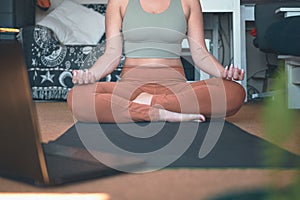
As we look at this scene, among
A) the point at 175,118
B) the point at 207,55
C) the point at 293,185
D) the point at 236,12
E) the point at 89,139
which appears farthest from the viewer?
the point at 236,12

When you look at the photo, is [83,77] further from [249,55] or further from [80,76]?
[249,55]

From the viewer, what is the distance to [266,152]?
0.66 ft

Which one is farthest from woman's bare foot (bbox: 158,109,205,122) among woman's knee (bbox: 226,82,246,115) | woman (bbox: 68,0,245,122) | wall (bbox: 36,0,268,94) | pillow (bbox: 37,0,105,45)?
wall (bbox: 36,0,268,94)

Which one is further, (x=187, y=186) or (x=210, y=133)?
(x=210, y=133)

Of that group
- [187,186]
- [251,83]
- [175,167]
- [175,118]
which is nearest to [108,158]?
[175,167]

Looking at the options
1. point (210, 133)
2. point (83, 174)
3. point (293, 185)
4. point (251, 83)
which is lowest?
point (251, 83)

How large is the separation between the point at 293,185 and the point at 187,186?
24.9 inches

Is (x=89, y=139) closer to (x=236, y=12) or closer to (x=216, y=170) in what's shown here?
(x=216, y=170)

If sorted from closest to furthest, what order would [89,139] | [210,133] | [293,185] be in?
[293,185] < [89,139] < [210,133]

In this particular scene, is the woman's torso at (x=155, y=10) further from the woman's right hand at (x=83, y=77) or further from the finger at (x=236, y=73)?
the finger at (x=236, y=73)

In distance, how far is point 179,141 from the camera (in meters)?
1.41

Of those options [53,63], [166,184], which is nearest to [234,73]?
[166,184]

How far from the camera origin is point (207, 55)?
2.05 m

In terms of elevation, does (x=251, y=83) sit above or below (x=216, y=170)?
below
